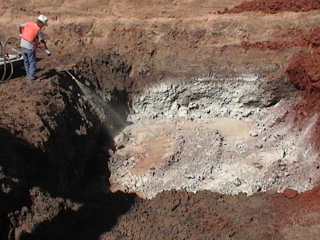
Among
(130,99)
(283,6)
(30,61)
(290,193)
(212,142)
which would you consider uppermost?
(283,6)

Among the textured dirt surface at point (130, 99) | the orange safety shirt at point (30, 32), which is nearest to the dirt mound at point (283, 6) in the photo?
the textured dirt surface at point (130, 99)

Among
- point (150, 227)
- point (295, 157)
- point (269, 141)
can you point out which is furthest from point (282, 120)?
point (150, 227)

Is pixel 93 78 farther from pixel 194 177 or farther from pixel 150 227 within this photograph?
pixel 150 227

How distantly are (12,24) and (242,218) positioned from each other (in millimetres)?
10924

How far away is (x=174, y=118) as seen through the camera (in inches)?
502

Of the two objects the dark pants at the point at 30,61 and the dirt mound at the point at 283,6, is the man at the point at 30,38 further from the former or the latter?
the dirt mound at the point at 283,6

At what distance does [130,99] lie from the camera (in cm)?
1284

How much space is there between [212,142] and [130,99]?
3141mm

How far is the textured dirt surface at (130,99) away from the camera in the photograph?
7.28m

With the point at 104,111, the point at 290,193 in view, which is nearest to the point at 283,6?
the point at 104,111

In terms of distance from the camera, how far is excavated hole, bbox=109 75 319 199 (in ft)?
32.2

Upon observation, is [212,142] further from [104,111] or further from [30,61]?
[30,61]

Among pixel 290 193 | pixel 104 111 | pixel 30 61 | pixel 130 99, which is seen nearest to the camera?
pixel 290 193

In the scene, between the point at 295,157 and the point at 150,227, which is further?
the point at 295,157
